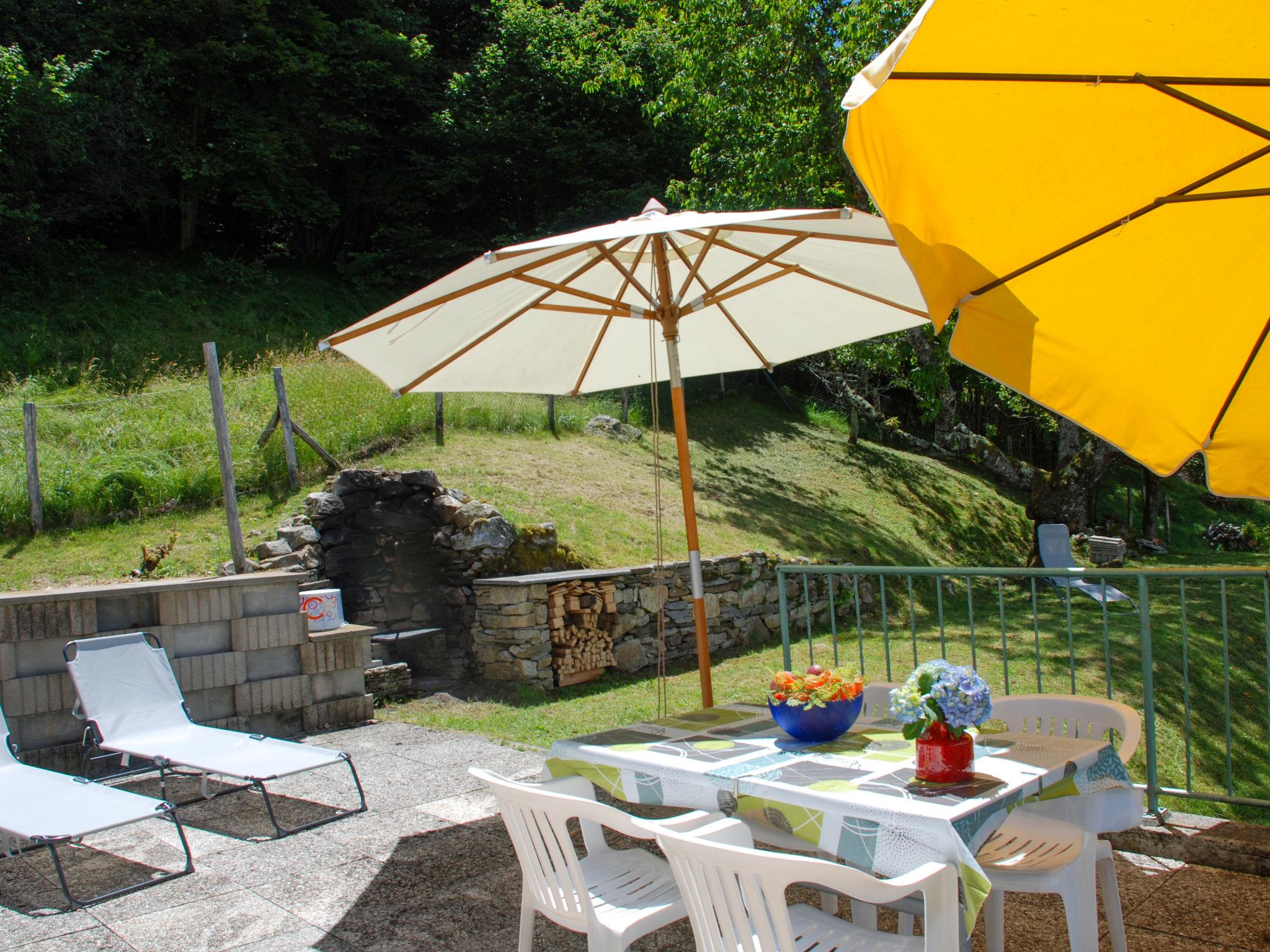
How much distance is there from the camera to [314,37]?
17.6 m

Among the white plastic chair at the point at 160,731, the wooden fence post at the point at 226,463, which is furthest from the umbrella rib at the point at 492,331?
the wooden fence post at the point at 226,463

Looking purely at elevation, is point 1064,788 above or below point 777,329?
below

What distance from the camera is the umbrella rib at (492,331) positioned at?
4098mm

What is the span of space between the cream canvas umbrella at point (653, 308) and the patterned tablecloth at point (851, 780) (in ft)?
3.76

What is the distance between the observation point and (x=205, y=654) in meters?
5.32

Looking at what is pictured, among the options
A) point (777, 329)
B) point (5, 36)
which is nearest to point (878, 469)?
point (777, 329)

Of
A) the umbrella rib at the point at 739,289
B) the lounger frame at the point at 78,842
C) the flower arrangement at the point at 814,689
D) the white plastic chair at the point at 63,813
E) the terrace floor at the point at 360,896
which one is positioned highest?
the umbrella rib at the point at 739,289

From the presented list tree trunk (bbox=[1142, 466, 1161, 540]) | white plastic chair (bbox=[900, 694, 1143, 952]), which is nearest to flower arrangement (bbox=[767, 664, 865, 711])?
white plastic chair (bbox=[900, 694, 1143, 952])

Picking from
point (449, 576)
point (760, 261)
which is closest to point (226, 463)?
point (449, 576)

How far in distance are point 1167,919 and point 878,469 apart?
1324 centimetres

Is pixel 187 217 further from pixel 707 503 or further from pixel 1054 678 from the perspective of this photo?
pixel 1054 678

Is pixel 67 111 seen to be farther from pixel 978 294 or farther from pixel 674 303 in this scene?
pixel 978 294

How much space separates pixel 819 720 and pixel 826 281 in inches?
87.0

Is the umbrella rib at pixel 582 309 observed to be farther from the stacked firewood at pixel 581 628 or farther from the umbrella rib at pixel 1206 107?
the stacked firewood at pixel 581 628
